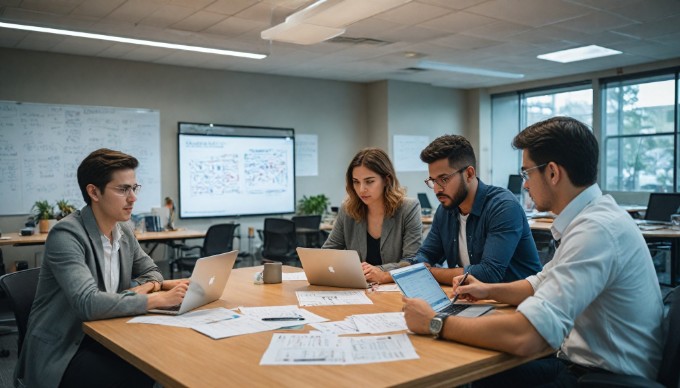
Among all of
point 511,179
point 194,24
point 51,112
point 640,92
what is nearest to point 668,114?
point 640,92

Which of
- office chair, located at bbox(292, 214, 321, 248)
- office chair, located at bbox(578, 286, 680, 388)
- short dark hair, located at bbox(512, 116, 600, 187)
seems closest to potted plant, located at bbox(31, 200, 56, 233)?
office chair, located at bbox(292, 214, 321, 248)

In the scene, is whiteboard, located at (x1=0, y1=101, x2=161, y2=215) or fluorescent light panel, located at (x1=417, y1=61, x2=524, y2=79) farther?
fluorescent light panel, located at (x1=417, y1=61, x2=524, y2=79)

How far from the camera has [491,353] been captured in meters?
1.64

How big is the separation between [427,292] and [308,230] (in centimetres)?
464

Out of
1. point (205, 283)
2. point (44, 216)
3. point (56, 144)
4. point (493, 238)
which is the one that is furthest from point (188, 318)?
point (56, 144)

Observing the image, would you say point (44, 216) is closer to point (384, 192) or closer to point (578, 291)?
point (384, 192)

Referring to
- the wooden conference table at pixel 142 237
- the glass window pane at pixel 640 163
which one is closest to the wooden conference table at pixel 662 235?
the glass window pane at pixel 640 163

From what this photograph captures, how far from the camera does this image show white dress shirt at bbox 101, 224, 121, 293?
2375mm

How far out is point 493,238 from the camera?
2.53m

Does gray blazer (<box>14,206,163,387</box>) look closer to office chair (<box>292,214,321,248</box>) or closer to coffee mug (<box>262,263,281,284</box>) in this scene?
coffee mug (<box>262,263,281,284</box>)

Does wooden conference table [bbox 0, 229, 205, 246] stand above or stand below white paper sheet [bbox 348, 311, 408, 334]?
below

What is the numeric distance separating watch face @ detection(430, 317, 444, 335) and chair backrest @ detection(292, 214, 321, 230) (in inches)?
196

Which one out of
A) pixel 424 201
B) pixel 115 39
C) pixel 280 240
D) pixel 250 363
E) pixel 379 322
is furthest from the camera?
pixel 424 201

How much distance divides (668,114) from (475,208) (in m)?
6.67
